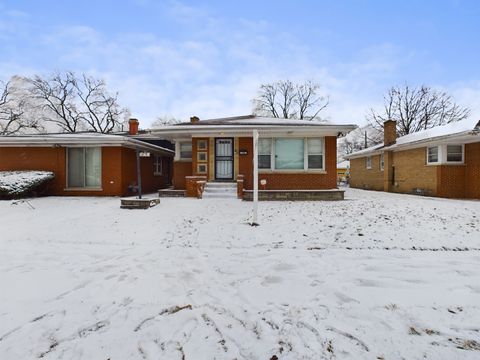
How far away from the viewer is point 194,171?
12219 millimetres

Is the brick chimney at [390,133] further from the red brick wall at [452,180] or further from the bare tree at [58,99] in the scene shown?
the bare tree at [58,99]

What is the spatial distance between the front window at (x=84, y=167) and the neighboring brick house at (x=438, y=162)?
16503 millimetres

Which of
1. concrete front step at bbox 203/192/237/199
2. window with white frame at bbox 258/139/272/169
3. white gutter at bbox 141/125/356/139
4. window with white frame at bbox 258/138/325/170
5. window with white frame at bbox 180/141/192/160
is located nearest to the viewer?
concrete front step at bbox 203/192/237/199

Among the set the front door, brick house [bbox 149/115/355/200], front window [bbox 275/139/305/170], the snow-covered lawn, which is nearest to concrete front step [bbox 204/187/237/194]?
brick house [bbox 149/115/355/200]

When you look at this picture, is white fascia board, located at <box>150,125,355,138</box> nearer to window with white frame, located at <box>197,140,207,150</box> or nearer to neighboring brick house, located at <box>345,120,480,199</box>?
window with white frame, located at <box>197,140,207,150</box>

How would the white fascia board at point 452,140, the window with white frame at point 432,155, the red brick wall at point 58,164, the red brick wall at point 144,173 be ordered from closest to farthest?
the white fascia board at point 452,140, the red brick wall at point 58,164, the red brick wall at point 144,173, the window with white frame at point 432,155

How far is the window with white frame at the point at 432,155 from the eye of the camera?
13.4 m

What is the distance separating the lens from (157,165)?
54.6ft

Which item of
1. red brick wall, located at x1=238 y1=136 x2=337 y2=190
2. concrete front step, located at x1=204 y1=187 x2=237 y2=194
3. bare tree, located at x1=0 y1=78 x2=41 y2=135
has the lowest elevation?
concrete front step, located at x1=204 y1=187 x2=237 y2=194

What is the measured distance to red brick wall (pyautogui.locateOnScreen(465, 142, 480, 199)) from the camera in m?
12.3

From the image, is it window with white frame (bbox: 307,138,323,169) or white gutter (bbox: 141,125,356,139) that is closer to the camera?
white gutter (bbox: 141,125,356,139)

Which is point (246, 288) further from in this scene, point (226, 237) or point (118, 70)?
point (118, 70)

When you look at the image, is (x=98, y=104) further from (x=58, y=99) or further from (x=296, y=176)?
(x=296, y=176)

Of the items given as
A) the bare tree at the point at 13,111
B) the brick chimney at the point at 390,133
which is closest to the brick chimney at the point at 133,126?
the brick chimney at the point at 390,133
